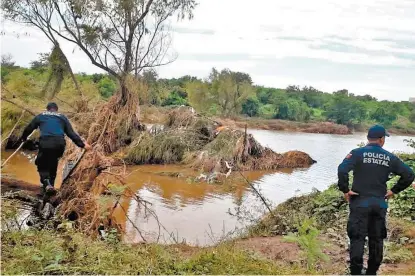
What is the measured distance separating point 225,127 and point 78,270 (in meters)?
19.5

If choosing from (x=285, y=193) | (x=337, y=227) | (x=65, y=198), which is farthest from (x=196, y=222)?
(x=285, y=193)

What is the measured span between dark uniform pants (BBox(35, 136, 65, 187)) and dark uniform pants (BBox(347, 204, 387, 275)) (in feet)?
15.9

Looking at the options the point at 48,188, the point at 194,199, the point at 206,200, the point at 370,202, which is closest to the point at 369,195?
the point at 370,202

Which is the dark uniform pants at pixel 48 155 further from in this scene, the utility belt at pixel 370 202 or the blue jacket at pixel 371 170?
the utility belt at pixel 370 202

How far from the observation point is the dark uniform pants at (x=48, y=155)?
8.32m

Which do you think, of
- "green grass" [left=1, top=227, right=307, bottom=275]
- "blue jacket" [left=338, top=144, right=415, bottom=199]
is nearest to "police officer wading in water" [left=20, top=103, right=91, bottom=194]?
"green grass" [left=1, top=227, right=307, bottom=275]

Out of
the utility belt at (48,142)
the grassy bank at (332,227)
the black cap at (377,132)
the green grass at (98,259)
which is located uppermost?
the black cap at (377,132)

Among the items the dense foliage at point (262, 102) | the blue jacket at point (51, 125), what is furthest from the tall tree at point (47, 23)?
the blue jacket at point (51, 125)

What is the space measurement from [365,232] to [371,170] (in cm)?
78

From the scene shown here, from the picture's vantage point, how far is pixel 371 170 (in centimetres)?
635

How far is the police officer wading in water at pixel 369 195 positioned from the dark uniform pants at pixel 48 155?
15.2 ft

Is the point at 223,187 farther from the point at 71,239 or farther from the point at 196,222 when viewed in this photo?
the point at 71,239

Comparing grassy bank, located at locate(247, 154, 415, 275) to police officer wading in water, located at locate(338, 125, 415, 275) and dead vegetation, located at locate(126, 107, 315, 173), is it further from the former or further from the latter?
dead vegetation, located at locate(126, 107, 315, 173)

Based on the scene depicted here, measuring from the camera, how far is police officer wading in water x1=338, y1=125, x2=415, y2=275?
6281 millimetres
